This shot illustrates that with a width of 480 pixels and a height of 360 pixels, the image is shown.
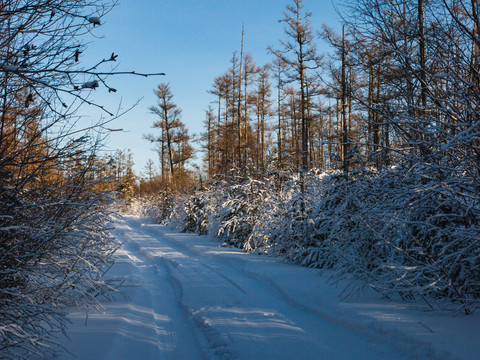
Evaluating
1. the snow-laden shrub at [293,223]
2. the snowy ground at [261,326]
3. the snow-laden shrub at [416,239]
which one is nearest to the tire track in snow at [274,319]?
the snowy ground at [261,326]

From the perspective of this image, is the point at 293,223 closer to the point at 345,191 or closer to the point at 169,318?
the point at 345,191

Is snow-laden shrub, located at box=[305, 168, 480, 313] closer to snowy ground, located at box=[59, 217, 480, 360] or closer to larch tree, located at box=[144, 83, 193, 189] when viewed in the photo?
snowy ground, located at box=[59, 217, 480, 360]

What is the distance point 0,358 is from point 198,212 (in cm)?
1282

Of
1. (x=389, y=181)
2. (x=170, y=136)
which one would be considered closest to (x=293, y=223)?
(x=389, y=181)

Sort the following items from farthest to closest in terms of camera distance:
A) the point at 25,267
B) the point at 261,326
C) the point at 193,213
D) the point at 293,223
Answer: the point at 193,213 < the point at 293,223 < the point at 261,326 < the point at 25,267

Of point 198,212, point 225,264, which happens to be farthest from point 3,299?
point 198,212

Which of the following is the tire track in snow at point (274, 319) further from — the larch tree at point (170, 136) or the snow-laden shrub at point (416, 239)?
the larch tree at point (170, 136)

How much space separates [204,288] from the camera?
569 centimetres

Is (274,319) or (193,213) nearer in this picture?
(274,319)

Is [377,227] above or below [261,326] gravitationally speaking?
above

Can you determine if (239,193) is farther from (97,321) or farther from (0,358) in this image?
(0,358)

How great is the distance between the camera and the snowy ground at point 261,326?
325 cm

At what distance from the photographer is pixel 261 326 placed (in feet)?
13.1

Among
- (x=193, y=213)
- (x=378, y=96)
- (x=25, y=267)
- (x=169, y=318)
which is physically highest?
(x=378, y=96)
